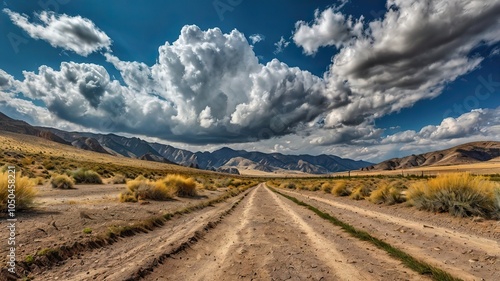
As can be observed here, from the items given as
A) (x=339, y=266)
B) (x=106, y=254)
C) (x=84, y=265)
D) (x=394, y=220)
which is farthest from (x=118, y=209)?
(x=394, y=220)

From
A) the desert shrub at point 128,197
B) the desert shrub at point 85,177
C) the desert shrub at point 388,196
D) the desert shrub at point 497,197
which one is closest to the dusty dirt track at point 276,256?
the desert shrub at point 497,197

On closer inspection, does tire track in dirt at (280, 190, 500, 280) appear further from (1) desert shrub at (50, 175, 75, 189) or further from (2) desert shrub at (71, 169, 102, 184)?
(2) desert shrub at (71, 169, 102, 184)

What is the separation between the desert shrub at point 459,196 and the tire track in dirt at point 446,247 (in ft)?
9.58

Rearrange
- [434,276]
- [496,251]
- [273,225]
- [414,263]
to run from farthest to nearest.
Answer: [273,225] → [496,251] → [414,263] → [434,276]

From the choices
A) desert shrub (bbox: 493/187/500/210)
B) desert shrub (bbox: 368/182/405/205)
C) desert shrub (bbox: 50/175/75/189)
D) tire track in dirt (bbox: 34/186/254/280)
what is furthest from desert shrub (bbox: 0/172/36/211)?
desert shrub (bbox: 368/182/405/205)

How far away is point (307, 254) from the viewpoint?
25.0 feet

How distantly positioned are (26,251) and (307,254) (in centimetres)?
756

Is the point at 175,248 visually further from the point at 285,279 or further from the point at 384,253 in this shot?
the point at 384,253

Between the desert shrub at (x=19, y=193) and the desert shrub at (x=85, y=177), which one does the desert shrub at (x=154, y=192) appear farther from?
the desert shrub at (x=85, y=177)

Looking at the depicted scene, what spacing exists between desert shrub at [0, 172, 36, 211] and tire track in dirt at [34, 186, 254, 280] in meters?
5.42

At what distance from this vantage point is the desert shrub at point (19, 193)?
33.3 ft

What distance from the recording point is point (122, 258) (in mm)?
7098

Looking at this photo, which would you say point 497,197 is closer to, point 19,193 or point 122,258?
point 122,258

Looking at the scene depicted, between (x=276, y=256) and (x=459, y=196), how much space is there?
39.3 feet
